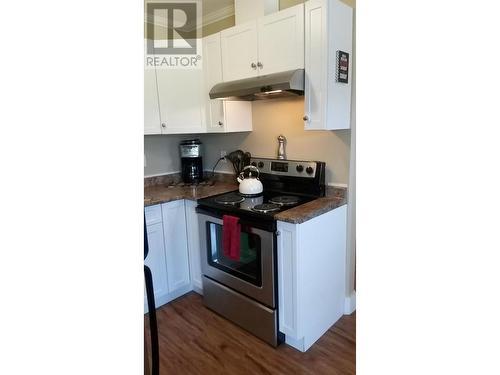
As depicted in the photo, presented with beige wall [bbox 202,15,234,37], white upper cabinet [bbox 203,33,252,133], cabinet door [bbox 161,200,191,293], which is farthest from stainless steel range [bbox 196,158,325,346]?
beige wall [bbox 202,15,234,37]

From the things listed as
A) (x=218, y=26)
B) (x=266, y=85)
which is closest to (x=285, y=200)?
(x=266, y=85)

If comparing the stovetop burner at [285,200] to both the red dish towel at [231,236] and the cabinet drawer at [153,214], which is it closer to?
the red dish towel at [231,236]

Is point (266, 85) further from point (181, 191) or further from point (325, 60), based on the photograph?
point (181, 191)

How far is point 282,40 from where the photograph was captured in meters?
2.02

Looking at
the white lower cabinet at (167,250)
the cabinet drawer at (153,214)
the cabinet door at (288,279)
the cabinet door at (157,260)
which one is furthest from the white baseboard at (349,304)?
the cabinet drawer at (153,214)

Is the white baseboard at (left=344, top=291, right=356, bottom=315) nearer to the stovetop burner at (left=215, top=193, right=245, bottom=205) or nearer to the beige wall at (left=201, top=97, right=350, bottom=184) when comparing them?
the beige wall at (left=201, top=97, right=350, bottom=184)

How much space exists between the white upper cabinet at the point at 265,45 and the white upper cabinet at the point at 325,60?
2.7 inches

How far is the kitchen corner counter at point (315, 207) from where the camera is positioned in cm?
184

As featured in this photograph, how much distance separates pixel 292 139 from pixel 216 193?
725mm
